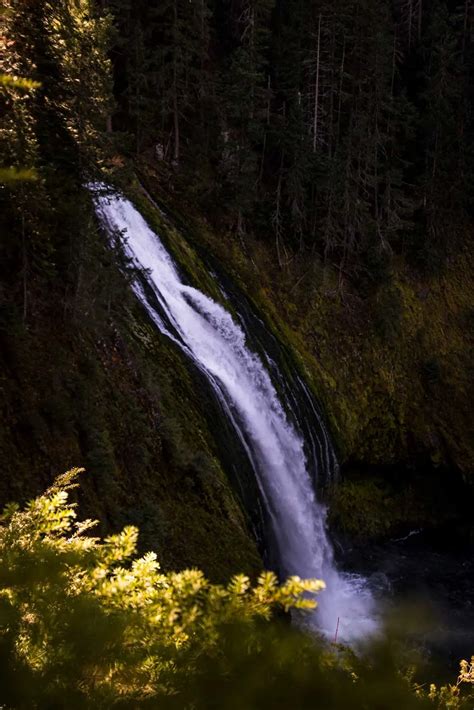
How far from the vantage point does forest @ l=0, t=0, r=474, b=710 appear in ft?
7.33

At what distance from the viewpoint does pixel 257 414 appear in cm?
1324

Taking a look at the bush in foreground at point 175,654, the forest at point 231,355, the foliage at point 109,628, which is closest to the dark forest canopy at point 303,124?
the forest at point 231,355

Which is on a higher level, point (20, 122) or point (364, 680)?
point (20, 122)

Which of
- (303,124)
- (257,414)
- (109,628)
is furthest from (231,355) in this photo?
(109,628)

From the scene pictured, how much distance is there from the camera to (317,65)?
2234cm

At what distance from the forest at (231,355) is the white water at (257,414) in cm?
10

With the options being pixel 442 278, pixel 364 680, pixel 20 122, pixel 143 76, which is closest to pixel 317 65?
pixel 143 76

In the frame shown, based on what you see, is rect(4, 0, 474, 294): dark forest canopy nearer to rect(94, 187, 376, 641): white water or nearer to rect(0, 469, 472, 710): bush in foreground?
rect(94, 187, 376, 641): white water

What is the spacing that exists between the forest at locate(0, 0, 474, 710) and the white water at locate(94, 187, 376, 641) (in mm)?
95

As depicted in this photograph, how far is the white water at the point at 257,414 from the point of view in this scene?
1232 cm

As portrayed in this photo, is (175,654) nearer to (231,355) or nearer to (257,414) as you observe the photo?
(257,414)

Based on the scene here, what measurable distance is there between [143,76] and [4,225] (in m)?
12.9

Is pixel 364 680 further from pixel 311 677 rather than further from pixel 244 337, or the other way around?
pixel 244 337

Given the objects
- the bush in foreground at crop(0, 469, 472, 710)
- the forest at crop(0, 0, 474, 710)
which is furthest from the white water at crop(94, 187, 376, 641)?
the bush in foreground at crop(0, 469, 472, 710)
